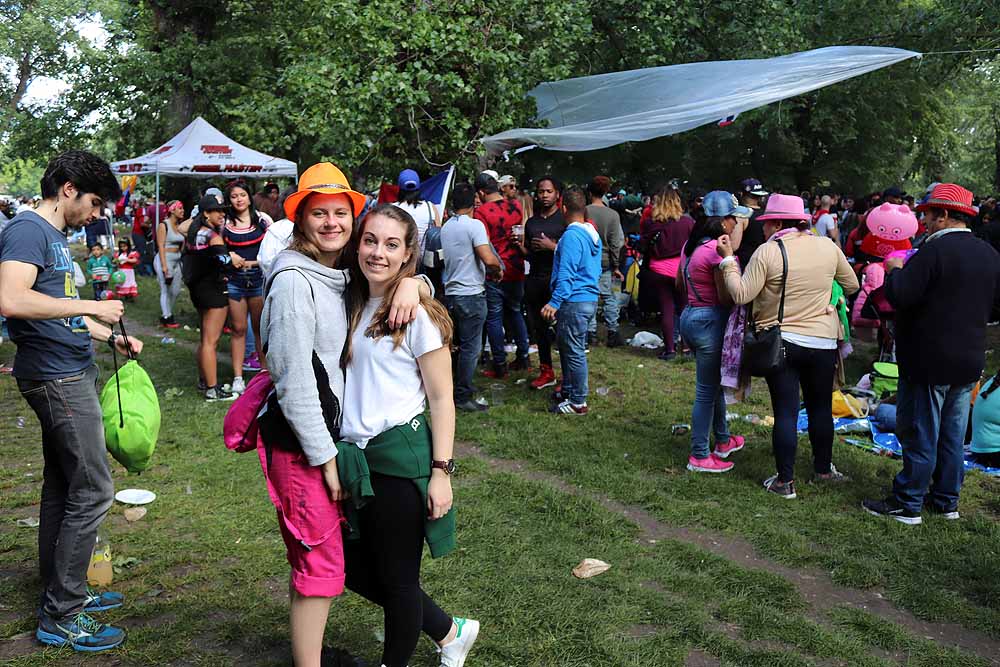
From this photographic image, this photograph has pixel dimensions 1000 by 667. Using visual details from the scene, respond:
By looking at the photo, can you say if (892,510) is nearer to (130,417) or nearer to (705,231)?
(705,231)

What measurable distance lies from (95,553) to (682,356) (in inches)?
284

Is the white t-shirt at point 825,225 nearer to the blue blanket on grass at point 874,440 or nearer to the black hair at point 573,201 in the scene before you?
the blue blanket on grass at point 874,440

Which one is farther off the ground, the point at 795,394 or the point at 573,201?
the point at 573,201

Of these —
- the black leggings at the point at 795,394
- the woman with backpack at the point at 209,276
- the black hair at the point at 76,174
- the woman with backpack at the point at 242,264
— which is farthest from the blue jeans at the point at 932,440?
the woman with backpack at the point at 209,276

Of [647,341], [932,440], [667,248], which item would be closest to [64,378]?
[932,440]

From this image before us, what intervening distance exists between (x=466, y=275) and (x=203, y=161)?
807 centimetres

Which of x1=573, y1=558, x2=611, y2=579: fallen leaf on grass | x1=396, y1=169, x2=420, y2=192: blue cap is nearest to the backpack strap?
x1=573, y1=558, x2=611, y2=579: fallen leaf on grass

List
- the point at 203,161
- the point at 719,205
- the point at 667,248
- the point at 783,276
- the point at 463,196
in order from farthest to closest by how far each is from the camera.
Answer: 1. the point at 203,161
2. the point at 667,248
3. the point at 463,196
4. the point at 719,205
5. the point at 783,276

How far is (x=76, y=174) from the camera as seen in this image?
3.32m

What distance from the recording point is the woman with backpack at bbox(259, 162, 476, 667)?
255cm

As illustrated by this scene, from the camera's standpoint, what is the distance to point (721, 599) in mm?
4094

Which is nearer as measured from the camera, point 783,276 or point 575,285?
point 783,276

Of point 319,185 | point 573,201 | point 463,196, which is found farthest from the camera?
point 463,196

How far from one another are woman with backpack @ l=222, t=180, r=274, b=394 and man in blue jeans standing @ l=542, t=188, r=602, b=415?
2790 mm
